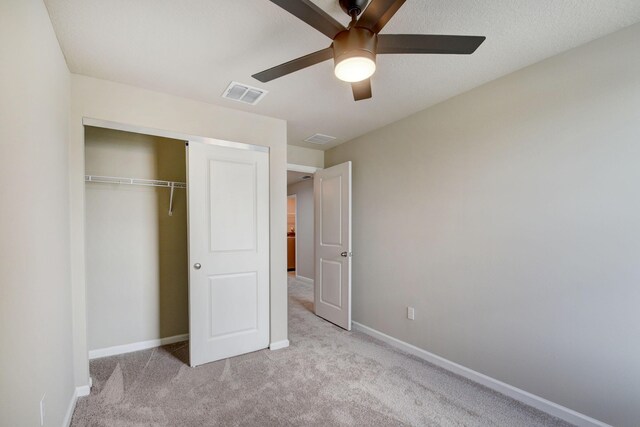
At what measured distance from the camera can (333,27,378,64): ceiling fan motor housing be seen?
50.7 inches

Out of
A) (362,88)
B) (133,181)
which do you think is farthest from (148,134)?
(362,88)

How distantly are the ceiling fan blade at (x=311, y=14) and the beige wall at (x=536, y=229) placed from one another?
66.2 inches

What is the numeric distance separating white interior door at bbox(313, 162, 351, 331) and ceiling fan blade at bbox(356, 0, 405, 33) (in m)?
2.26

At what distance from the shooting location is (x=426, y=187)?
2.85 m

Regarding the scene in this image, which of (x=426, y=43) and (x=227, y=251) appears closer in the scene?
(x=426, y=43)

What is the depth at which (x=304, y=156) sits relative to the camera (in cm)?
419

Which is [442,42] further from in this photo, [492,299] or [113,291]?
[113,291]

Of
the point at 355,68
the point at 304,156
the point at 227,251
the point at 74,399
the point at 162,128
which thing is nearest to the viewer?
the point at 355,68

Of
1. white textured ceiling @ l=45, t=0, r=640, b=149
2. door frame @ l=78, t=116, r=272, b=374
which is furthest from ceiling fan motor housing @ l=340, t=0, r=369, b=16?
door frame @ l=78, t=116, r=272, b=374

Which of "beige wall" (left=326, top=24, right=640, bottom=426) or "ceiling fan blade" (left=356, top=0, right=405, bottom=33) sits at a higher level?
"ceiling fan blade" (left=356, top=0, right=405, bottom=33)

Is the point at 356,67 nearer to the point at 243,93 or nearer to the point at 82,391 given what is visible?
the point at 243,93

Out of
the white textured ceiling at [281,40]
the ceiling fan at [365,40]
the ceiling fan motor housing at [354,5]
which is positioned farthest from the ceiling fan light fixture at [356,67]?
the white textured ceiling at [281,40]

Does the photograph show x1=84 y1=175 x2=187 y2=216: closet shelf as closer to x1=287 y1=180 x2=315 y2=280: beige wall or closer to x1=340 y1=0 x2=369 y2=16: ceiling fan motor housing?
x1=340 y1=0 x2=369 y2=16: ceiling fan motor housing

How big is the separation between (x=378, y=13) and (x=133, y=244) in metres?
3.02
